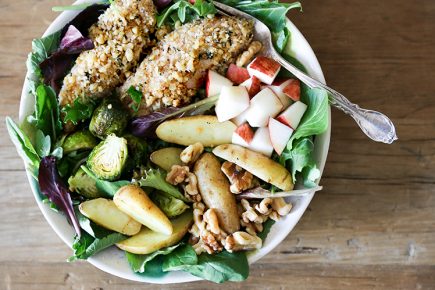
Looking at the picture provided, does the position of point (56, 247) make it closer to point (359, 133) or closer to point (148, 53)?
point (148, 53)

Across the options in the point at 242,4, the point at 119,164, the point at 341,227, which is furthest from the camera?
the point at 341,227

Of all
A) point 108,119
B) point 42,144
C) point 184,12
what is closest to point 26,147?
point 42,144

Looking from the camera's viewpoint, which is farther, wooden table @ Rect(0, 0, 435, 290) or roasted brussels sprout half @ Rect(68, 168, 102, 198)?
wooden table @ Rect(0, 0, 435, 290)

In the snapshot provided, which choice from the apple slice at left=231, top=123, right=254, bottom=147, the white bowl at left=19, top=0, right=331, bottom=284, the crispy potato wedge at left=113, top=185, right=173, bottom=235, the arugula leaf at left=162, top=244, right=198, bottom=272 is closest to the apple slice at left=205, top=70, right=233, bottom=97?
the apple slice at left=231, top=123, right=254, bottom=147

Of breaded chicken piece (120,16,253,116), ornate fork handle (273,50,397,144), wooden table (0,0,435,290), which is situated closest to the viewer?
ornate fork handle (273,50,397,144)

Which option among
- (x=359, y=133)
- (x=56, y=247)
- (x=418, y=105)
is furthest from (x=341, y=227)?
(x=56, y=247)

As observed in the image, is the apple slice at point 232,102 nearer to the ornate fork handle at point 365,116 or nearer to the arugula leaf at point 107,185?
the ornate fork handle at point 365,116

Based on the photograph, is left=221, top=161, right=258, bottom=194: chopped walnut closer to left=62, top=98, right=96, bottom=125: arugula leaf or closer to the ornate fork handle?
the ornate fork handle
